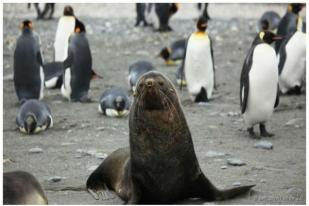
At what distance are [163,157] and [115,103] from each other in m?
3.68

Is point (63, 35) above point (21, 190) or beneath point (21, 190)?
above

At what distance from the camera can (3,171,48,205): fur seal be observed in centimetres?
461

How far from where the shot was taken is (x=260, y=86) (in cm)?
755

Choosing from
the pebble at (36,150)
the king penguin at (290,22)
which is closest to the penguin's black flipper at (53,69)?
the pebble at (36,150)

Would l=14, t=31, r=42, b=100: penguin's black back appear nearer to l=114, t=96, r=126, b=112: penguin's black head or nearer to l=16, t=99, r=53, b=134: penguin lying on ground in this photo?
l=114, t=96, r=126, b=112: penguin's black head

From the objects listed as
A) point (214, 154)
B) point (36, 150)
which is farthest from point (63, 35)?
point (214, 154)

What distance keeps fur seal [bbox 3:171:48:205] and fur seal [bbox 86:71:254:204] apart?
556 millimetres

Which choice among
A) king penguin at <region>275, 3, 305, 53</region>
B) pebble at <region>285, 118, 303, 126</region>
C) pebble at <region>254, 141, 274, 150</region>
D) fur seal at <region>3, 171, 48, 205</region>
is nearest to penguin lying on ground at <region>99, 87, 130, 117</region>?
pebble at <region>285, 118, 303, 126</region>

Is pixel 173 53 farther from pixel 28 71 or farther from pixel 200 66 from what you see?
pixel 28 71

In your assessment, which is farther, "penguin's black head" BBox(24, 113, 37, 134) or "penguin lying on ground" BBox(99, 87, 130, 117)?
"penguin lying on ground" BBox(99, 87, 130, 117)

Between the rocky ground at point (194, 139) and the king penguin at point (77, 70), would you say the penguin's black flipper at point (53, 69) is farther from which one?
the king penguin at point (77, 70)

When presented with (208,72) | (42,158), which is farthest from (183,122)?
(208,72)

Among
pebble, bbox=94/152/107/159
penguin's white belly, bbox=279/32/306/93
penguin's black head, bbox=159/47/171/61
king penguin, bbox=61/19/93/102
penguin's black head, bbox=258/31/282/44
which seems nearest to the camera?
pebble, bbox=94/152/107/159

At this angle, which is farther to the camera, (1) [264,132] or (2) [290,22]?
(2) [290,22]
